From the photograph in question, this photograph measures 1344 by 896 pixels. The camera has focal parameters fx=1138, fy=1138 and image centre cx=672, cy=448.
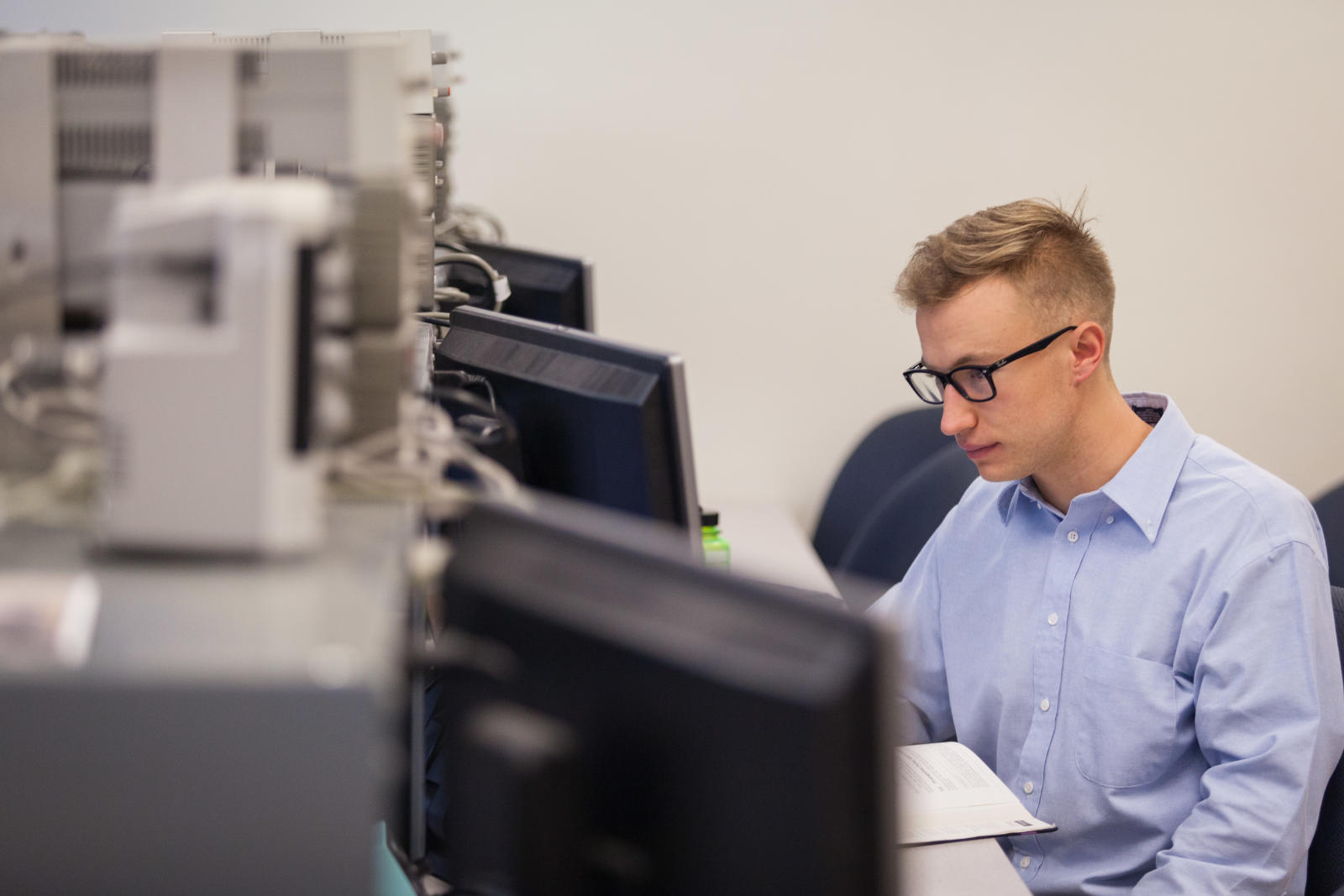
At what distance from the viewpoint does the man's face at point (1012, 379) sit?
1.43m

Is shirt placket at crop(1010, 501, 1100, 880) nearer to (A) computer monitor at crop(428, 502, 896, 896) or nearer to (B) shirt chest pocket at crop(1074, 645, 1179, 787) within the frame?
(B) shirt chest pocket at crop(1074, 645, 1179, 787)

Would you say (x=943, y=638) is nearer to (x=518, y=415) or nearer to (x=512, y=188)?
(x=518, y=415)

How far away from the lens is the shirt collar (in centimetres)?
135

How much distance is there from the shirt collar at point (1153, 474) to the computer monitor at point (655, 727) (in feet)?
3.12

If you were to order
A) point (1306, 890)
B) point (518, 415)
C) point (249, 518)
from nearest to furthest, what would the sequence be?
point (249, 518)
point (518, 415)
point (1306, 890)

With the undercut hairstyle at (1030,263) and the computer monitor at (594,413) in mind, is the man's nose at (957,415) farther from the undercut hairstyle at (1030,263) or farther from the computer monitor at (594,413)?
the computer monitor at (594,413)

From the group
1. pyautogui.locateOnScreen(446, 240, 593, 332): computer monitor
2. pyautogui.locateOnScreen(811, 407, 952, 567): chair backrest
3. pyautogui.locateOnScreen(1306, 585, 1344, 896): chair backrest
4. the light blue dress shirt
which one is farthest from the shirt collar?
pyautogui.locateOnScreen(811, 407, 952, 567): chair backrest

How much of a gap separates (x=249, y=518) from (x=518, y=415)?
1.66 feet

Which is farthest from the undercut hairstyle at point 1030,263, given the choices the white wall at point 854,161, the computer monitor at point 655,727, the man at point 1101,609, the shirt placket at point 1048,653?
the white wall at point 854,161

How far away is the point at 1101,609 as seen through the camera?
4.48ft

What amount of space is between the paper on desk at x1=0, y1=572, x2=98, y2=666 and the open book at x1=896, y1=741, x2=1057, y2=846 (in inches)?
A: 29.6

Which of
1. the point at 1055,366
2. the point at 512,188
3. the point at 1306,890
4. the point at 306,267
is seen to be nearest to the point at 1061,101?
the point at 512,188

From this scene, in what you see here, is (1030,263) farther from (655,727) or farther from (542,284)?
(655,727)

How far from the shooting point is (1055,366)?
4.73ft
